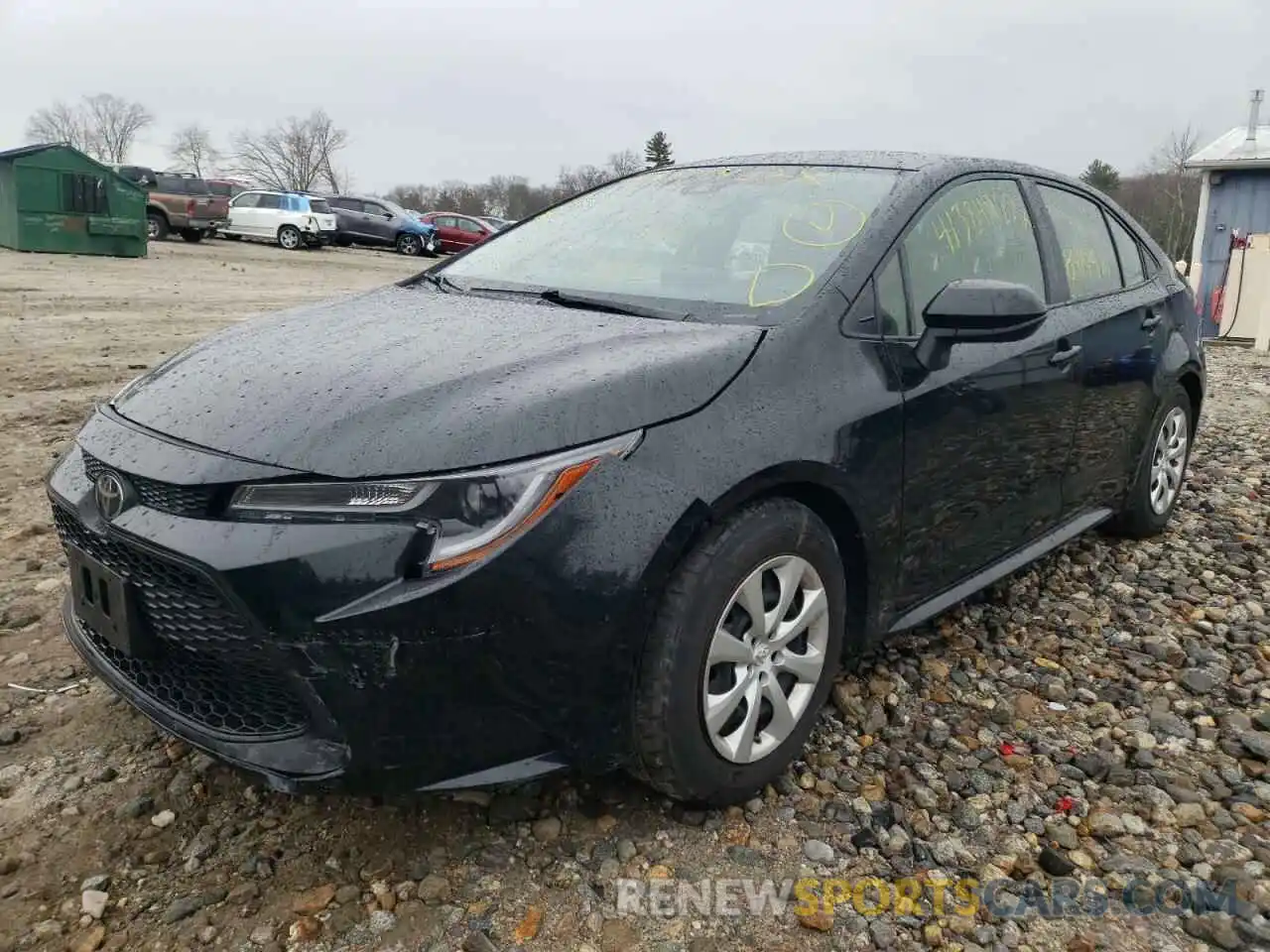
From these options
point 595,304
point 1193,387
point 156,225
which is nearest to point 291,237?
point 156,225

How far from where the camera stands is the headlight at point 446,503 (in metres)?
1.86

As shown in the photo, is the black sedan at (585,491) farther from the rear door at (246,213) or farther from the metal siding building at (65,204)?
the rear door at (246,213)

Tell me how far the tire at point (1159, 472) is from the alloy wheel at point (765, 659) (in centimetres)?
231

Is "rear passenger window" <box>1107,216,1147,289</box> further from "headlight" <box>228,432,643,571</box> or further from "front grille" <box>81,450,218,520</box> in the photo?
"front grille" <box>81,450,218,520</box>

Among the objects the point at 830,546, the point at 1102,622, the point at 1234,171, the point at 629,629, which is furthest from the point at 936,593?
the point at 1234,171

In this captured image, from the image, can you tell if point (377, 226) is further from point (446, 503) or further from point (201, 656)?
point (446, 503)

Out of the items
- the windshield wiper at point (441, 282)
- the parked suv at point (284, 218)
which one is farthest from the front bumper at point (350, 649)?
the parked suv at point (284, 218)

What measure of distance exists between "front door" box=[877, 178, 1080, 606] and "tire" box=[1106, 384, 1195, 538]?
896 millimetres

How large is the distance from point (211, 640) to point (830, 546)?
55.5 inches

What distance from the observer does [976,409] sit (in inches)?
112

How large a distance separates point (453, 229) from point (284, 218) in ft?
16.6

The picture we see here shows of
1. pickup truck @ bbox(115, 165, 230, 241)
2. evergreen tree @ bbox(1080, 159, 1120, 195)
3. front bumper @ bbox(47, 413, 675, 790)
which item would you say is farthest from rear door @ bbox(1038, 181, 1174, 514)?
evergreen tree @ bbox(1080, 159, 1120, 195)

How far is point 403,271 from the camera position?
21.6m

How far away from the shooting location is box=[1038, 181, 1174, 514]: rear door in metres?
3.49
